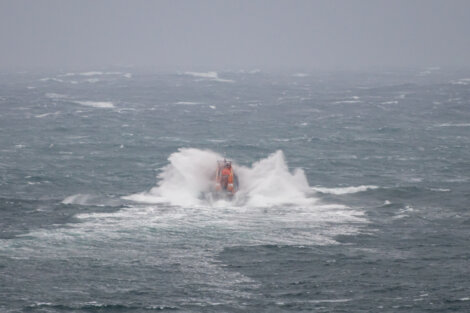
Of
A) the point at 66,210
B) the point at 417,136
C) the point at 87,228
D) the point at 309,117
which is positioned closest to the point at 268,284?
the point at 87,228

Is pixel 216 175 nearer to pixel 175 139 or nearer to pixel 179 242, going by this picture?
pixel 179 242

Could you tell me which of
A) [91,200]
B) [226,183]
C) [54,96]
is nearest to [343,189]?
[226,183]

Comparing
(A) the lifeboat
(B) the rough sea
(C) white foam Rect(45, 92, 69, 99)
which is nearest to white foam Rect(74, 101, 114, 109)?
(C) white foam Rect(45, 92, 69, 99)

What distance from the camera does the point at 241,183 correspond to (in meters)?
86.4

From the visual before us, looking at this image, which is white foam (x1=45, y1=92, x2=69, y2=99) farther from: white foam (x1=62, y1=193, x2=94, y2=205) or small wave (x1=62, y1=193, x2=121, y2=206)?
small wave (x1=62, y1=193, x2=121, y2=206)

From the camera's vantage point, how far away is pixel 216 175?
8662cm

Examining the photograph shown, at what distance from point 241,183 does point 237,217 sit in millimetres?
15744

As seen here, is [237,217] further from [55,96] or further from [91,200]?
[55,96]

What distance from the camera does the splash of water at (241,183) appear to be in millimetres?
78312

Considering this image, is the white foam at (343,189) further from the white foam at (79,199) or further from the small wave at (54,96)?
the small wave at (54,96)

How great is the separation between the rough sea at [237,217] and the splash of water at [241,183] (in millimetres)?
270

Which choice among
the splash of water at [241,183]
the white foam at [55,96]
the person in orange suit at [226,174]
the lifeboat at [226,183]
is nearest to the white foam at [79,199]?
the splash of water at [241,183]

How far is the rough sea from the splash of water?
270 millimetres

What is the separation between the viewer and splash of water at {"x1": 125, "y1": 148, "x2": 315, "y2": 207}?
78.3 metres
